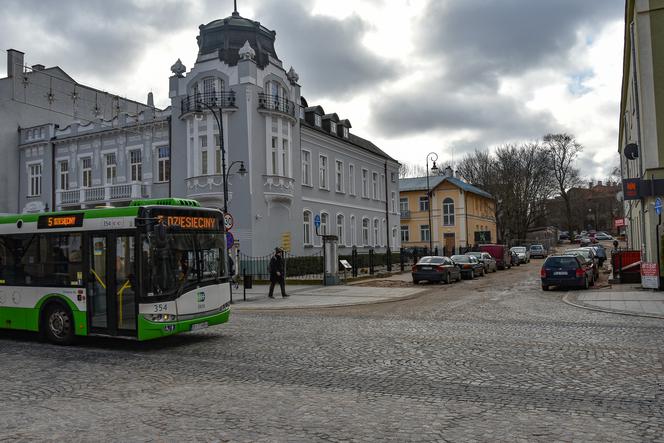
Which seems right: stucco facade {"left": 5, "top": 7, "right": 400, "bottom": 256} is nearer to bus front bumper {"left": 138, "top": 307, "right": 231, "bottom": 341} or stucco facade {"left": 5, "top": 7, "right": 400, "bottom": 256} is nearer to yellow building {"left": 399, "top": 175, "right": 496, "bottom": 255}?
bus front bumper {"left": 138, "top": 307, "right": 231, "bottom": 341}

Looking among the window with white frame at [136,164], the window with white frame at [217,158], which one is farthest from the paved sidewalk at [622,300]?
the window with white frame at [136,164]

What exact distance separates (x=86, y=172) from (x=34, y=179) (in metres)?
5.74

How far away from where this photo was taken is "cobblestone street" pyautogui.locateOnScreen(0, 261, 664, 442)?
5.64 meters

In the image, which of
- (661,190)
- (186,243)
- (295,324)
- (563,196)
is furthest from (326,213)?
(563,196)

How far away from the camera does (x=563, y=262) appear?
77.3ft

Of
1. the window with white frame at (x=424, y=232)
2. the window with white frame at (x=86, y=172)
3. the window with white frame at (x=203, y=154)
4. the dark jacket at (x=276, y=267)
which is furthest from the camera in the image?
the window with white frame at (x=424, y=232)

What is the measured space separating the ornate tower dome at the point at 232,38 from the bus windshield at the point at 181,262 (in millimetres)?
23402

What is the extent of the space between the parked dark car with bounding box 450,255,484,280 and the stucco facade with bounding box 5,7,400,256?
10.0 metres

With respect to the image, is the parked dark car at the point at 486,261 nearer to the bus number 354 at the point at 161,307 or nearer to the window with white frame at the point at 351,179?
the window with white frame at the point at 351,179

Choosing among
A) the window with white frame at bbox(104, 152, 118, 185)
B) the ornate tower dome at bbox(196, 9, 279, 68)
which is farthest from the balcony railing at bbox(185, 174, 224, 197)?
the window with white frame at bbox(104, 152, 118, 185)

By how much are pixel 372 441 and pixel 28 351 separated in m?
8.63

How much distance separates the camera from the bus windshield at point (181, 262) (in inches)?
408

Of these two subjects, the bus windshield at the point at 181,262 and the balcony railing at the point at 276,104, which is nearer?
the bus windshield at the point at 181,262

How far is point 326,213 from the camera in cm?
4034
